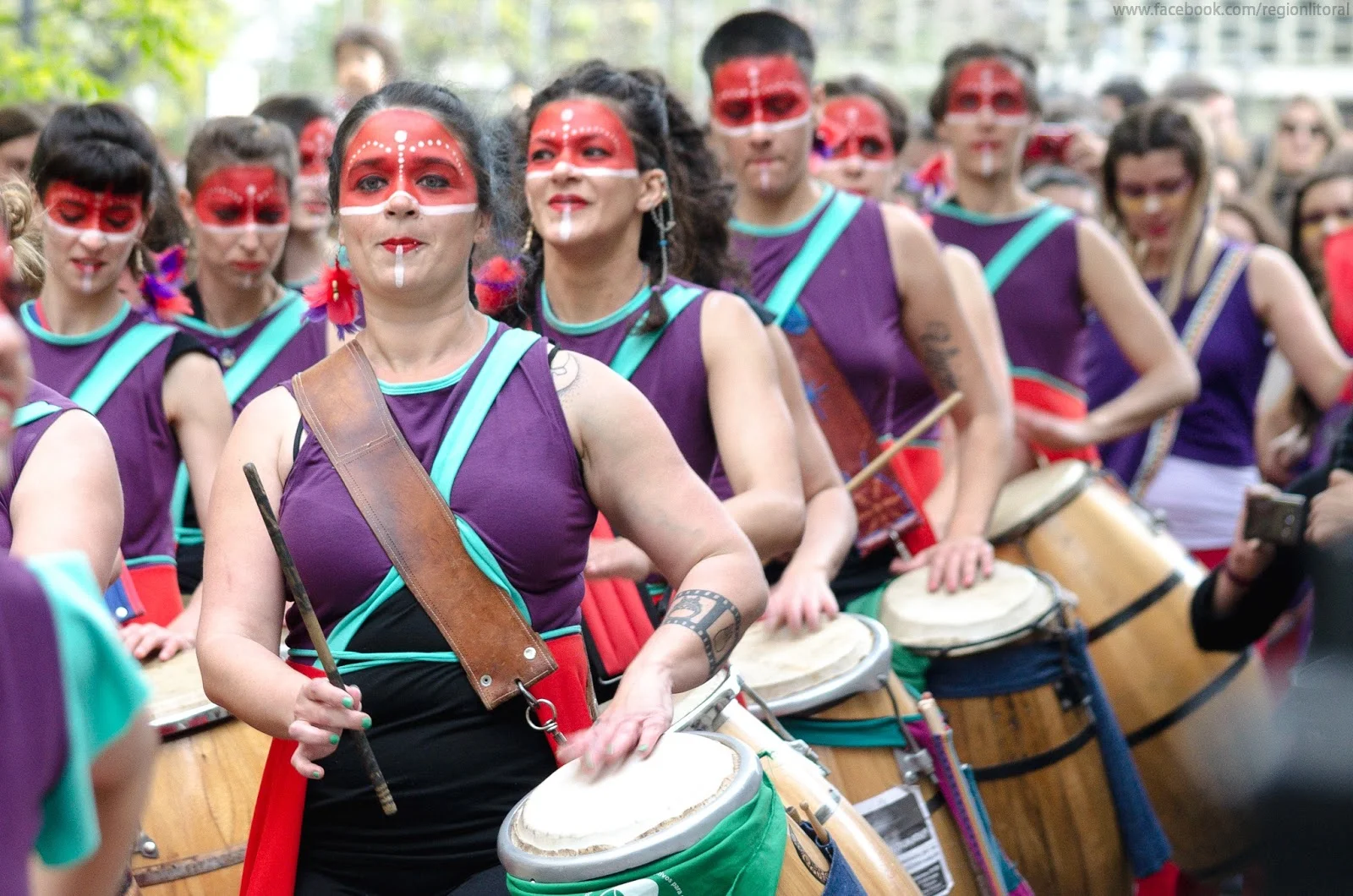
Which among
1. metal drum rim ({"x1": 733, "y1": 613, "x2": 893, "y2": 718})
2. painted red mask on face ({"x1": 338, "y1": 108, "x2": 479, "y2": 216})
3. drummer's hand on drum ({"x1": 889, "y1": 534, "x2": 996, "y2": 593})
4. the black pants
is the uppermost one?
painted red mask on face ({"x1": 338, "y1": 108, "x2": 479, "y2": 216})

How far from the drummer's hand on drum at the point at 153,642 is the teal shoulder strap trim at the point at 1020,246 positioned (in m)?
3.57

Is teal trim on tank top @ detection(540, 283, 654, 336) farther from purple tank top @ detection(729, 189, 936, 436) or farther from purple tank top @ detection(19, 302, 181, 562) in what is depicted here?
purple tank top @ detection(19, 302, 181, 562)

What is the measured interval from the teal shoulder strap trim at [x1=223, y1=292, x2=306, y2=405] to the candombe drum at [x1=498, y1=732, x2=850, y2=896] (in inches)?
115

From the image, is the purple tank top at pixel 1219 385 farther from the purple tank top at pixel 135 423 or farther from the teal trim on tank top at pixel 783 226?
the purple tank top at pixel 135 423

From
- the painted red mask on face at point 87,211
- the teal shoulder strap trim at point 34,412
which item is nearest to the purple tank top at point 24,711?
the teal shoulder strap trim at point 34,412

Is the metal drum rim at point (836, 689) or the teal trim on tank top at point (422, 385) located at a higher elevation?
the teal trim on tank top at point (422, 385)

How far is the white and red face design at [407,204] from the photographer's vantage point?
3312 mm

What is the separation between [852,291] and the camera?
5.28m

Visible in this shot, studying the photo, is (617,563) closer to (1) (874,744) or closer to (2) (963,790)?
(1) (874,744)

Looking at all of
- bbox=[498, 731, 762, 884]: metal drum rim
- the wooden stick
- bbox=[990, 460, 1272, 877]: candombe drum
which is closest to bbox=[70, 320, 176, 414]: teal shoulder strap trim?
the wooden stick

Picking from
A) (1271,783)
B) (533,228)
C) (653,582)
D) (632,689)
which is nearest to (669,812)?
(632,689)

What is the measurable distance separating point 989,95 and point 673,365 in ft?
11.1

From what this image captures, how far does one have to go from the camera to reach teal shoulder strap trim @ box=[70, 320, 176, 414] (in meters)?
4.68

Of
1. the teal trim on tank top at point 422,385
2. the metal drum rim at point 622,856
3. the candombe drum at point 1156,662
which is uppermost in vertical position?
the teal trim on tank top at point 422,385
